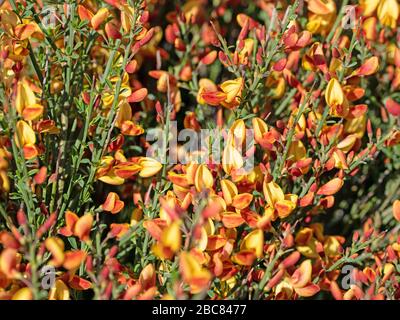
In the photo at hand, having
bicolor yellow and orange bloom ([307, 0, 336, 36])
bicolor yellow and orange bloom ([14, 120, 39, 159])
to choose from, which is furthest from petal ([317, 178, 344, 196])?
bicolor yellow and orange bloom ([14, 120, 39, 159])

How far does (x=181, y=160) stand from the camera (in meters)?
1.22

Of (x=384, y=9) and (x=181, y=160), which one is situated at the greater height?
(x=384, y=9)

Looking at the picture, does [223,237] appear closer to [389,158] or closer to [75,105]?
[75,105]

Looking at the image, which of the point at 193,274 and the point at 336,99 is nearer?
the point at 193,274

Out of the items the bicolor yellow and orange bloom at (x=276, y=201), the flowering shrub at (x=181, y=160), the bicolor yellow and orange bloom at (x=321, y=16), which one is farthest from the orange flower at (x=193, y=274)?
the bicolor yellow and orange bloom at (x=321, y=16)

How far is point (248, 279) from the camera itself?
Result: 1.06 meters

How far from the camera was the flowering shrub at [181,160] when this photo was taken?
1.00 metres

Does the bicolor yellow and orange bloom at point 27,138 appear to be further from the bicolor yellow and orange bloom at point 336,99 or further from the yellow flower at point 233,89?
the bicolor yellow and orange bloom at point 336,99

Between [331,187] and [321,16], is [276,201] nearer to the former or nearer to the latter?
[331,187]

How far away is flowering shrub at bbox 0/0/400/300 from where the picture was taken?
3.27ft

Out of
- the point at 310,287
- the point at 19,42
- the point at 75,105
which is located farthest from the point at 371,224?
the point at 19,42

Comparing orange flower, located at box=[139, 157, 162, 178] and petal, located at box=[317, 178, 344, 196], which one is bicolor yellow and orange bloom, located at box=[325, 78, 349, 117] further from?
orange flower, located at box=[139, 157, 162, 178]

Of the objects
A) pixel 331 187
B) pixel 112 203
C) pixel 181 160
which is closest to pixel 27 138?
pixel 112 203
